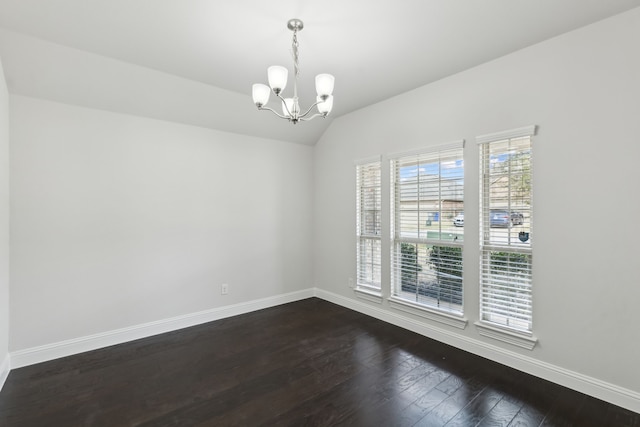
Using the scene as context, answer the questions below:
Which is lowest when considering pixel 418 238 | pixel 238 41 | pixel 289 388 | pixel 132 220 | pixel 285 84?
pixel 289 388

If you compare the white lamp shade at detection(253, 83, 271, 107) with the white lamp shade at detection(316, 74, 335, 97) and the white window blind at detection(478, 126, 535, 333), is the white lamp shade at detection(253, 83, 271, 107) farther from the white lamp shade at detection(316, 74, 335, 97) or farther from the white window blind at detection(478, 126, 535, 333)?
the white window blind at detection(478, 126, 535, 333)

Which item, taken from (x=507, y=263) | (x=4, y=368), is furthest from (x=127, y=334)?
(x=507, y=263)

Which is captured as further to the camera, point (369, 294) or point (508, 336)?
point (369, 294)

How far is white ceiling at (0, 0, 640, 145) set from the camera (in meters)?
2.12

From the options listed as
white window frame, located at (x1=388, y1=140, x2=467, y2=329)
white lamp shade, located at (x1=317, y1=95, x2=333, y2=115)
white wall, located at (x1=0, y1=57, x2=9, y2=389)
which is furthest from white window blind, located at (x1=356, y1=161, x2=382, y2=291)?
white wall, located at (x1=0, y1=57, x2=9, y2=389)

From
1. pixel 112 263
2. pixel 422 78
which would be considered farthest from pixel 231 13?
pixel 112 263

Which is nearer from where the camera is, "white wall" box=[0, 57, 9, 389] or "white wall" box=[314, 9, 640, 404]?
"white wall" box=[314, 9, 640, 404]

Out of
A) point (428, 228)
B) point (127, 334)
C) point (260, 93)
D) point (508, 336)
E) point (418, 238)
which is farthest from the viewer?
point (418, 238)

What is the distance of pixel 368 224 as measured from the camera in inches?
165

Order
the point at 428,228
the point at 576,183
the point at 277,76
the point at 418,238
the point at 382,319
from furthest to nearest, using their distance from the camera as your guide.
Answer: the point at 382,319
the point at 418,238
the point at 428,228
the point at 576,183
the point at 277,76

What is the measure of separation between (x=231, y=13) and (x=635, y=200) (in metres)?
3.22

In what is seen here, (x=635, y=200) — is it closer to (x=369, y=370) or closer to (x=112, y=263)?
(x=369, y=370)

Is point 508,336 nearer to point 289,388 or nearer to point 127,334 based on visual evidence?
point 289,388

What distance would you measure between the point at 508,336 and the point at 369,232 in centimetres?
197
